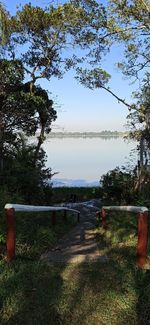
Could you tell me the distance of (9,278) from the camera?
521 centimetres

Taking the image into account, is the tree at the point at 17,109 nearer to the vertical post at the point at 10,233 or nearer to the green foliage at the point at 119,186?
the green foliage at the point at 119,186

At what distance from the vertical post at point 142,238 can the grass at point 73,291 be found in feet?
0.43

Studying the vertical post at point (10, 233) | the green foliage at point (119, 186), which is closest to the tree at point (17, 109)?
the green foliage at point (119, 186)

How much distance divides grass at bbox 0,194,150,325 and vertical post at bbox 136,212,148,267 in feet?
0.43

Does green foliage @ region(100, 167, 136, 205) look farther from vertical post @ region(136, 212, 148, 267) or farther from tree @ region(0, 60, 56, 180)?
vertical post @ region(136, 212, 148, 267)

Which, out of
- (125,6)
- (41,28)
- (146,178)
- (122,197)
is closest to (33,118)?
(41,28)

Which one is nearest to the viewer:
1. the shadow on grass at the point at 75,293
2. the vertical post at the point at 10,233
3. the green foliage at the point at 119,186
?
the shadow on grass at the point at 75,293

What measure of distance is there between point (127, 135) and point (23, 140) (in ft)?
15.0

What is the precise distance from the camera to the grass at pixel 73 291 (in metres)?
4.33

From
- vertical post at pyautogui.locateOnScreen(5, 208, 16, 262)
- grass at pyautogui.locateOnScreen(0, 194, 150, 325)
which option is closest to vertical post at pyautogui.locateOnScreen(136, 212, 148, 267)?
grass at pyautogui.locateOnScreen(0, 194, 150, 325)

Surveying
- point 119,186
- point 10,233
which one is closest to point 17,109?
point 119,186

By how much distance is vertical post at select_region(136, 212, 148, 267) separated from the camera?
577 cm

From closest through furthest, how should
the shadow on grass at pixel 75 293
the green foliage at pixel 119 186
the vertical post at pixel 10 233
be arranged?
1. the shadow on grass at pixel 75 293
2. the vertical post at pixel 10 233
3. the green foliage at pixel 119 186

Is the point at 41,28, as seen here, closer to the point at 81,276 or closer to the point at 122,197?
the point at 122,197
